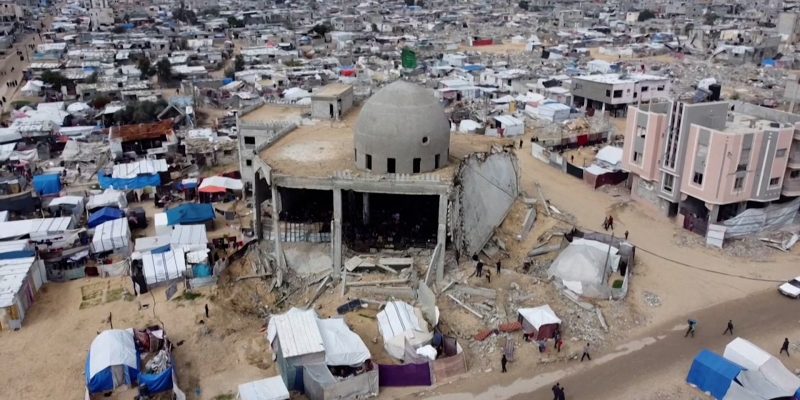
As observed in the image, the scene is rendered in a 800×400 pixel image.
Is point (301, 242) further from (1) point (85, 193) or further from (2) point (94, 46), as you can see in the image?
(2) point (94, 46)

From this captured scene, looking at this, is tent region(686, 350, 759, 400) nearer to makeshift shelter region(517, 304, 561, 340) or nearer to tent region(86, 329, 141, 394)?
makeshift shelter region(517, 304, 561, 340)

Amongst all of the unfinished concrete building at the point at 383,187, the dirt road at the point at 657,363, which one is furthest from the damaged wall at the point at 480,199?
the dirt road at the point at 657,363

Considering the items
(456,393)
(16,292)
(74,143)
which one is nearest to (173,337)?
(16,292)

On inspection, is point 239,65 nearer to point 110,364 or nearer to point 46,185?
point 46,185

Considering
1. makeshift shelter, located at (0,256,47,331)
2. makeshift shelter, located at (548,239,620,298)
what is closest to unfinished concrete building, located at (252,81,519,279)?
makeshift shelter, located at (548,239,620,298)

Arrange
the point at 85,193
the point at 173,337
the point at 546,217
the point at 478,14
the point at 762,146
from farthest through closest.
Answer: the point at 478,14 → the point at 85,193 → the point at 546,217 → the point at 762,146 → the point at 173,337
